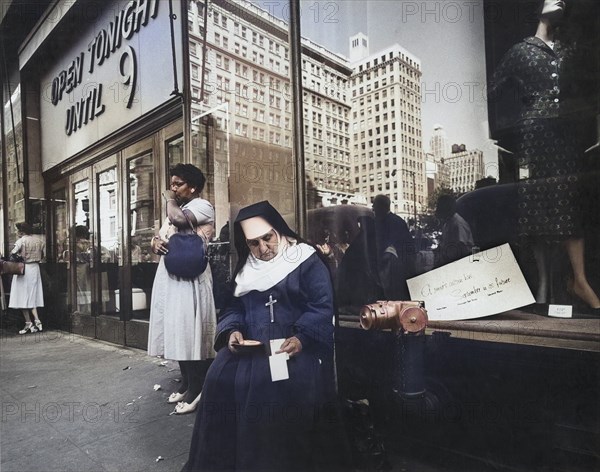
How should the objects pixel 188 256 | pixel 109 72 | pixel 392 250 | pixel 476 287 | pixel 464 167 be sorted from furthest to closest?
pixel 109 72
pixel 188 256
pixel 392 250
pixel 464 167
pixel 476 287

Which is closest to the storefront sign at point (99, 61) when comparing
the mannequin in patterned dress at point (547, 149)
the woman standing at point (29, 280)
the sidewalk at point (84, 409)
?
the woman standing at point (29, 280)

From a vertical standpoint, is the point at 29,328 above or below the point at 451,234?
below

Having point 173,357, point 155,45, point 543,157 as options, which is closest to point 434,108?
point 543,157

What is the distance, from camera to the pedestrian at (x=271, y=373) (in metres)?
1.89

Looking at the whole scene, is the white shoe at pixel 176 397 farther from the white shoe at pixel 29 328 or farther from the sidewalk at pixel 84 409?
the white shoe at pixel 29 328

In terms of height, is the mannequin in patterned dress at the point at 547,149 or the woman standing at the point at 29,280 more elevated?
the mannequin in patterned dress at the point at 547,149

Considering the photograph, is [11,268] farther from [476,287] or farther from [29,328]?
[476,287]

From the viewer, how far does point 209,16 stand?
8.50 ft

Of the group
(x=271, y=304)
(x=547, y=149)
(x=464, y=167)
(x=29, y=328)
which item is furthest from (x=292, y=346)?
(x=29, y=328)

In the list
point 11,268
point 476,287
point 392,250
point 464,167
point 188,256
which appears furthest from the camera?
point 11,268

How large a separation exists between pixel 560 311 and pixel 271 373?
1.47 metres

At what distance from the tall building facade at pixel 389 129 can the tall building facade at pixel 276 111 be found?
84mm

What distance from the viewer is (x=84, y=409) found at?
2.36 meters

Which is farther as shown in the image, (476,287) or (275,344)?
(476,287)
